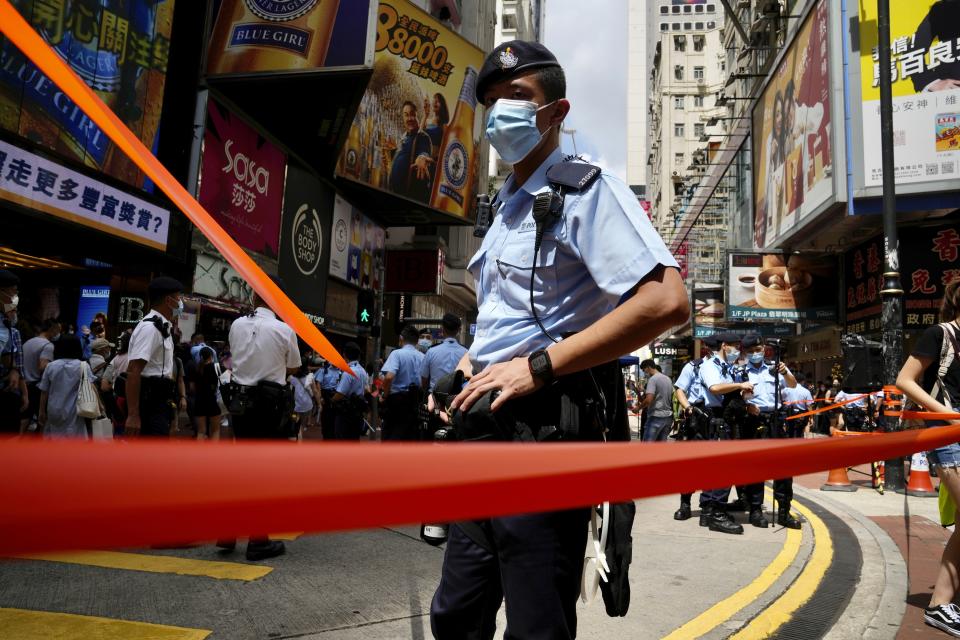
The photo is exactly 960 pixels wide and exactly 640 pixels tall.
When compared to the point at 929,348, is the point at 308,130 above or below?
above

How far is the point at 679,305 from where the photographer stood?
165 cm

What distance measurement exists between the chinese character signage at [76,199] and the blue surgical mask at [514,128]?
949 cm

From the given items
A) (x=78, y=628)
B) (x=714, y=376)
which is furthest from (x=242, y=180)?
(x=78, y=628)

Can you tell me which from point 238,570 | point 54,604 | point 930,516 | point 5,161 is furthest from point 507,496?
point 5,161

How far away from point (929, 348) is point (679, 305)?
300cm

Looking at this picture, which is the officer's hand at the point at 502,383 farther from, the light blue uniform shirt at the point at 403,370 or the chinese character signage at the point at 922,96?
the chinese character signage at the point at 922,96

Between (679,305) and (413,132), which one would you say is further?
(413,132)

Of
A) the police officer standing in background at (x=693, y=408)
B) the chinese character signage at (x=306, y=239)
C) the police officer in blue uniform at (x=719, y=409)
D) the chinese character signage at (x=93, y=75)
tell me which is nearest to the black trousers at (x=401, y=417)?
the police officer standing in background at (x=693, y=408)

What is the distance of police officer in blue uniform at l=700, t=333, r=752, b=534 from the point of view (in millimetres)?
6758

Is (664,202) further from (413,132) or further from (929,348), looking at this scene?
(929,348)

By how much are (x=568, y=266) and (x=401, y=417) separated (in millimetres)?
Answer: 7328

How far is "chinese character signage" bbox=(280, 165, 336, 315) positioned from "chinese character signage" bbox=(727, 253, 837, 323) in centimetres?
1262

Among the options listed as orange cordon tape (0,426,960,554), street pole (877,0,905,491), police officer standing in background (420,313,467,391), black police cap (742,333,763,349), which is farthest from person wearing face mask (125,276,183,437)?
street pole (877,0,905,491)

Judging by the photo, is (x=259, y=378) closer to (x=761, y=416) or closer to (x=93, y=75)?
(x=761, y=416)
